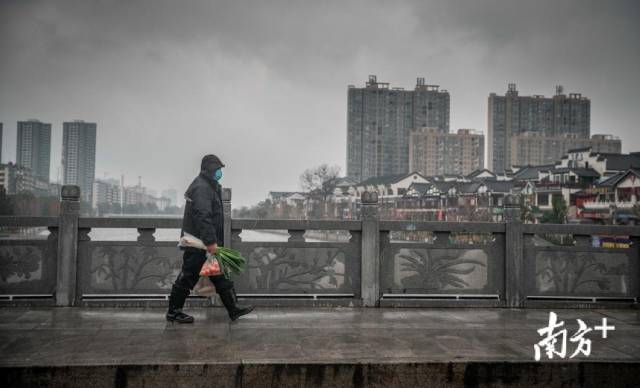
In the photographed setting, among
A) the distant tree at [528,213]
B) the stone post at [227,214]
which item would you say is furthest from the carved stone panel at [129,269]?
the distant tree at [528,213]

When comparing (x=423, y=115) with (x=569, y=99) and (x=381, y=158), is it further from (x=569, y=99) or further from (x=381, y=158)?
(x=569, y=99)

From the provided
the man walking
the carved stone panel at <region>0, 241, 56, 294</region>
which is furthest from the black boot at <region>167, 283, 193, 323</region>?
the carved stone panel at <region>0, 241, 56, 294</region>

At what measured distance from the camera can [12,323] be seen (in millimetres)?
5570

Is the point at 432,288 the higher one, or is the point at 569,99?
the point at 569,99

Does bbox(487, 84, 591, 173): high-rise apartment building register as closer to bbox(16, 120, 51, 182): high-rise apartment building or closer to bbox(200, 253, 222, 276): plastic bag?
bbox(16, 120, 51, 182): high-rise apartment building

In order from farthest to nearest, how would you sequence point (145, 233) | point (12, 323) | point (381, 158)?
point (381, 158)
point (145, 233)
point (12, 323)

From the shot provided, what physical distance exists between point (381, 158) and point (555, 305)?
395ft

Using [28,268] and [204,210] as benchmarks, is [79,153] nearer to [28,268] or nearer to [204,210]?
[28,268]

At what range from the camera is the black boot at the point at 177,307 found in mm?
5797

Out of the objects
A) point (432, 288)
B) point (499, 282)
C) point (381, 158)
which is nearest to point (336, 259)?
point (432, 288)

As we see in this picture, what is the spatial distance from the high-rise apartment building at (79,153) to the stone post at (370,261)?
80.0m

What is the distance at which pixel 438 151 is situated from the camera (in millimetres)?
122188

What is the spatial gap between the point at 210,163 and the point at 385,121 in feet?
401

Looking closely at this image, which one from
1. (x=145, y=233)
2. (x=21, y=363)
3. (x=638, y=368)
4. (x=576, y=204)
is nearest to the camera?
(x=21, y=363)
